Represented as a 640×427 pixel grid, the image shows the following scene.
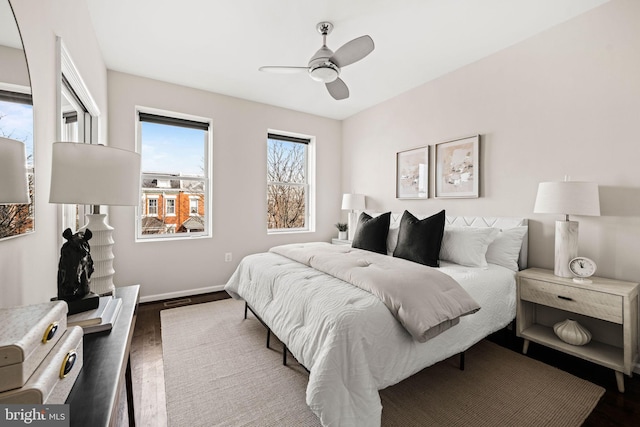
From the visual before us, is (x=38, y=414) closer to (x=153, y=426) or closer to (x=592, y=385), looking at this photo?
(x=153, y=426)

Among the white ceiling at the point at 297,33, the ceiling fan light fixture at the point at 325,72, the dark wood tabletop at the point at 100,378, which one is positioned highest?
the white ceiling at the point at 297,33

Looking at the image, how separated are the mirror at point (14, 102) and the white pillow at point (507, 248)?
3.10 metres

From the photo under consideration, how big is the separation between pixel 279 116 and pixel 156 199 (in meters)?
2.11

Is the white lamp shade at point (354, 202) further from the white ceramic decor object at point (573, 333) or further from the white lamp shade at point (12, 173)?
the white lamp shade at point (12, 173)

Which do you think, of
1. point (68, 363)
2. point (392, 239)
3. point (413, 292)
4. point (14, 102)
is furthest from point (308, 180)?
point (68, 363)

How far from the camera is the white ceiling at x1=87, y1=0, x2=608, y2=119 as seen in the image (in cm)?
221

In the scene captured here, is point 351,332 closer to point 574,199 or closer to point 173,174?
point 574,199

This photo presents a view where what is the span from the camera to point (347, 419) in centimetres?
132

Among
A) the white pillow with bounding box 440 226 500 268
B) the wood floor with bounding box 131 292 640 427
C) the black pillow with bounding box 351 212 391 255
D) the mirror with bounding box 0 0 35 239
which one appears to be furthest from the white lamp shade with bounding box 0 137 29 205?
the white pillow with bounding box 440 226 500 268

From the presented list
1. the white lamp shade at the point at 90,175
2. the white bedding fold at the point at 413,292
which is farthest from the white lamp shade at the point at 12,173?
the white bedding fold at the point at 413,292

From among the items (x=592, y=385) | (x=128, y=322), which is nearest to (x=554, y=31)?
(x=592, y=385)

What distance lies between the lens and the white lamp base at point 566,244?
7.16ft

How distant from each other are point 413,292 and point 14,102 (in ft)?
6.46

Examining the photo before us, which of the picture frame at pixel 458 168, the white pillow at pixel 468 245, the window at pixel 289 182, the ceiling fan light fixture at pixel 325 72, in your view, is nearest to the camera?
the ceiling fan light fixture at pixel 325 72
